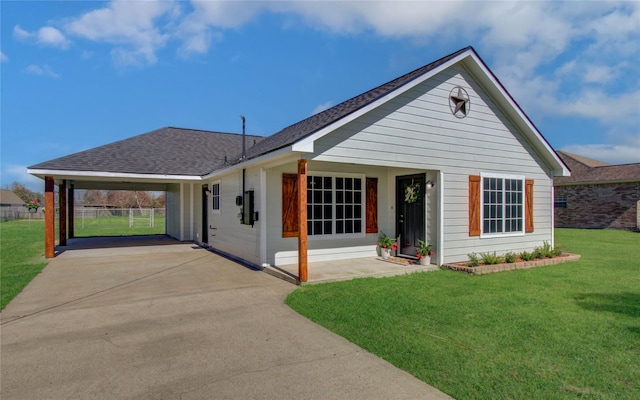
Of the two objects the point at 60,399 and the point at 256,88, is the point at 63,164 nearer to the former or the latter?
the point at 256,88

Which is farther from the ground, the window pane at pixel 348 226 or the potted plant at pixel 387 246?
the window pane at pixel 348 226

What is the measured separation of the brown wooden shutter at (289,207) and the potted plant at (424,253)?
10.2 ft

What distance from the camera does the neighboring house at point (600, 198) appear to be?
19844mm

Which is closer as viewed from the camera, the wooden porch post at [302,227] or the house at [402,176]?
the wooden porch post at [302,227]

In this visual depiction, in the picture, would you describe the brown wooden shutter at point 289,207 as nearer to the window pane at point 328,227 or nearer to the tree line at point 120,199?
the window pane at point 328,227

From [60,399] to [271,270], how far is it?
17.0 feet

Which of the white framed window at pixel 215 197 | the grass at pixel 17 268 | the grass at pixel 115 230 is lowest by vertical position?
the grass at pixel 115 230

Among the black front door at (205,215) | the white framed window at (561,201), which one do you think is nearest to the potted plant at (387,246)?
the black front door at (205,215)

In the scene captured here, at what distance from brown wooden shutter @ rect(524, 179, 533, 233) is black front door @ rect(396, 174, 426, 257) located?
12.1 ft

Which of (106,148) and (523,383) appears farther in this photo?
(106,148)

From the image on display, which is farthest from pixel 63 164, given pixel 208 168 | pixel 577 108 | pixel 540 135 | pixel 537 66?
pixel 577 108

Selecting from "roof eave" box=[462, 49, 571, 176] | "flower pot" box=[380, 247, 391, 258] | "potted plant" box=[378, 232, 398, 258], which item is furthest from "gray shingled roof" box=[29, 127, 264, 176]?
"roof eave" box=[462, 49, 571, 176]

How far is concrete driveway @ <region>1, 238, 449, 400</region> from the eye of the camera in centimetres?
286

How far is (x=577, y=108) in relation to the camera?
2250 centimetres
